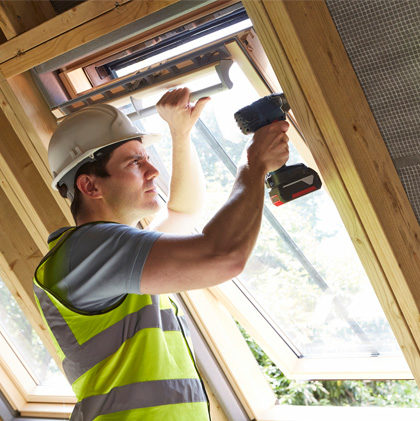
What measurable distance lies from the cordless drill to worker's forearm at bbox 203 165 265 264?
125 millimetres

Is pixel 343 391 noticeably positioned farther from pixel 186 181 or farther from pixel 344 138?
pixel 344 138

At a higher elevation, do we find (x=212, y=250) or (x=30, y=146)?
(x=30, y=146)

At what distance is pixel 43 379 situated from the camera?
3.94 m

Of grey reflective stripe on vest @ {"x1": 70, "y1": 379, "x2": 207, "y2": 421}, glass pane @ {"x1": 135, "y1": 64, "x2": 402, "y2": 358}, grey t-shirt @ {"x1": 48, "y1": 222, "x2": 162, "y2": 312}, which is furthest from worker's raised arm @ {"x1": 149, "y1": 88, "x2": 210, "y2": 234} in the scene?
grey reflective stripe on vest @ {"x1": 70, "y1": 379, "x2": 207, "y2": 421}

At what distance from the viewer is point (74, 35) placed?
177cm

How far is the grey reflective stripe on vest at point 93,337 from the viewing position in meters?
1.67

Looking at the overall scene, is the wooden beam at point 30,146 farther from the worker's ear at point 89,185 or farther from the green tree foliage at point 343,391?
the green tree foliage at point 343,391

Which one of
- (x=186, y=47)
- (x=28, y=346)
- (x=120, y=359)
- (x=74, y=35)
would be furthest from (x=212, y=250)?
(x=28, y=346)

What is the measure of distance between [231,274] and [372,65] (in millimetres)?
612

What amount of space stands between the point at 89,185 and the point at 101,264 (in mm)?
407

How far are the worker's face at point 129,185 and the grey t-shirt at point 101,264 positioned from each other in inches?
7.7

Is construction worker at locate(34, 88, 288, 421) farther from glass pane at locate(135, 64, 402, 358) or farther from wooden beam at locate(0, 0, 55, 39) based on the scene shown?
wooden beam at locate(0, 0, 55, 39)

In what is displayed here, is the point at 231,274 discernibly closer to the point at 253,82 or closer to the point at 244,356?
the point at 253,82

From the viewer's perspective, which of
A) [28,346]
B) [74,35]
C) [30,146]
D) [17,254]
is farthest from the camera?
[28,346]
